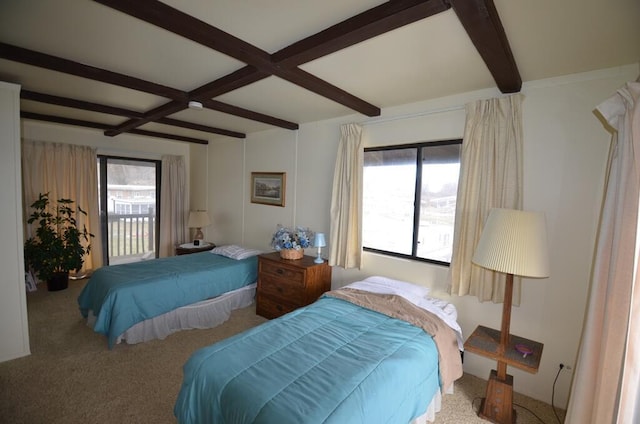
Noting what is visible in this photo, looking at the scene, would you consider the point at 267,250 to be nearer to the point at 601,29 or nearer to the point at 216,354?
the point at 216,354

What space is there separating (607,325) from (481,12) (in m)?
1.43

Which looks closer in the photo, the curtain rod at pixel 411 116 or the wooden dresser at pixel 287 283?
the curtain rod at pixel 411 116

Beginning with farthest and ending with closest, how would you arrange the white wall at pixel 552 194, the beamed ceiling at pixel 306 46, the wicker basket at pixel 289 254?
1. the wicker basket at pixel 289 254
2. the white wall at pixel 552 194
3. the beamed ceiling at pixel 306 46

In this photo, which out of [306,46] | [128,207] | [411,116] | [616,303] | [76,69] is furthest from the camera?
[128,207]

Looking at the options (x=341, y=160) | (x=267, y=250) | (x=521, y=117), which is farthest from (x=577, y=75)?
(x=267, y=250)

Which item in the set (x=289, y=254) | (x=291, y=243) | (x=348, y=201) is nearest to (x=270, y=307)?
(x=289, y=254)

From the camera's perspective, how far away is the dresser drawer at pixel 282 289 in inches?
119

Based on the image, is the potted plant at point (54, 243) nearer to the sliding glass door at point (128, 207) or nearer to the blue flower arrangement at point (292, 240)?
the sliding glass door at point (128, 207)

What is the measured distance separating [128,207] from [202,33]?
14.6 feet

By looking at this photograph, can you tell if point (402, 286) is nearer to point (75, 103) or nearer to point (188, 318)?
point (188, 318)

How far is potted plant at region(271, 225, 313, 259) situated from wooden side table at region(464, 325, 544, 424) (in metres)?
1.89

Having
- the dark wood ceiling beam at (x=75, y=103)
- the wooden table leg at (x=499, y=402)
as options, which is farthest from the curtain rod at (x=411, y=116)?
the dark wood ceiling beam at (x=75, y=103)

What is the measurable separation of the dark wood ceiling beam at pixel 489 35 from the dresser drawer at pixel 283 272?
233 centimetres

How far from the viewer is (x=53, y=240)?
372 centimetres
